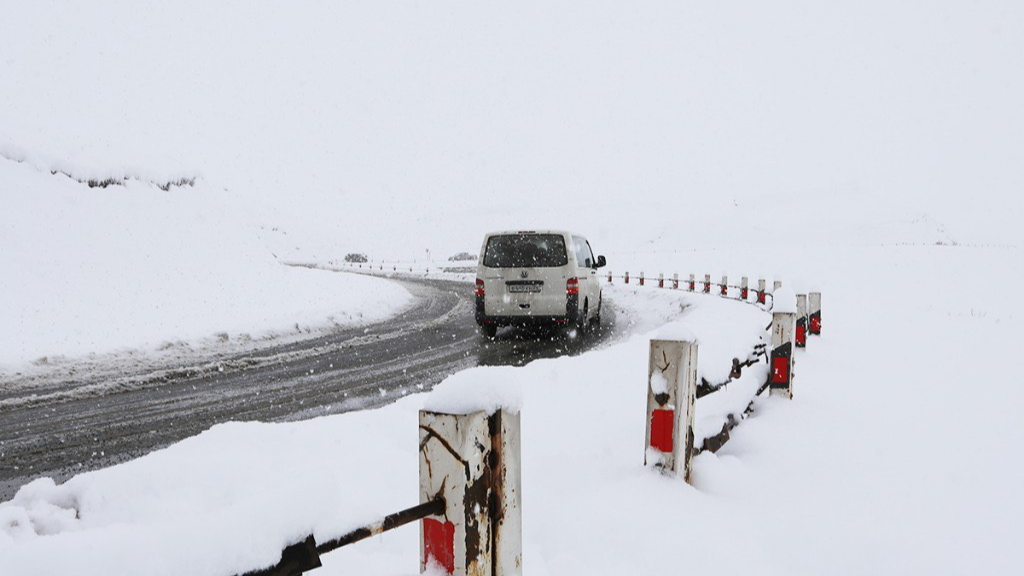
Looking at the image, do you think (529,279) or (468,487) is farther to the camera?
(529,279)

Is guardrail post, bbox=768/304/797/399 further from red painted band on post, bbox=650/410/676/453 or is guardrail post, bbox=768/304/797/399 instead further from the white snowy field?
red painted band on post, bbox=650/410/676/453

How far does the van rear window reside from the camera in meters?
11.6

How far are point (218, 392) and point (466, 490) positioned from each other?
642 centimetres

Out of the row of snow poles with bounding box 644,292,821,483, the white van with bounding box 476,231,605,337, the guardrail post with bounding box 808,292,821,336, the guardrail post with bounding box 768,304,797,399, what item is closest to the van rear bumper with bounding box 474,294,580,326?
the white van with bounding box 476,231,605,337

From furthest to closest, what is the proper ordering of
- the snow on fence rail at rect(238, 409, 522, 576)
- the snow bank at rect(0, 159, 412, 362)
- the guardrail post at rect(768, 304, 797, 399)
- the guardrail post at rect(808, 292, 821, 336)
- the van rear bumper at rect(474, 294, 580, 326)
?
the guardrail post at rect(808, 292, 821, 336) < the van rear bumper at rect(474, 294, 580, 326) < the snow bank at rect(0, 159, 412, 362) < the guardrail post at rect(768, 304, 797, 399) < the snow on fence rail at rect(238, 409, 522, 576)

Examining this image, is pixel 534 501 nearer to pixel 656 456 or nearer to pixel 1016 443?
pixel 656 456

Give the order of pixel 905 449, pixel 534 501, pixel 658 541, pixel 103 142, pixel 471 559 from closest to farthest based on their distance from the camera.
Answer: pixel 471 559 → pixel 658 541 → pixel 534 501 → pixel 905 449 → pixel 103 142

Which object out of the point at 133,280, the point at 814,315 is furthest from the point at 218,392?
the point at 133,280

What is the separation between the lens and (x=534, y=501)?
3586 millimetres

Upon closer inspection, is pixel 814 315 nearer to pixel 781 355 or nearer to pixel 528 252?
pixel 528 252

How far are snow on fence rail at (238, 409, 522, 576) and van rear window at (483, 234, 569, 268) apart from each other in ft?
31.2

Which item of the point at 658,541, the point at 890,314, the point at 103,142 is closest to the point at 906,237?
the point at 890,314

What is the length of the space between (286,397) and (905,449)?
6.06 metres

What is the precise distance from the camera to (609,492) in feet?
12.3
